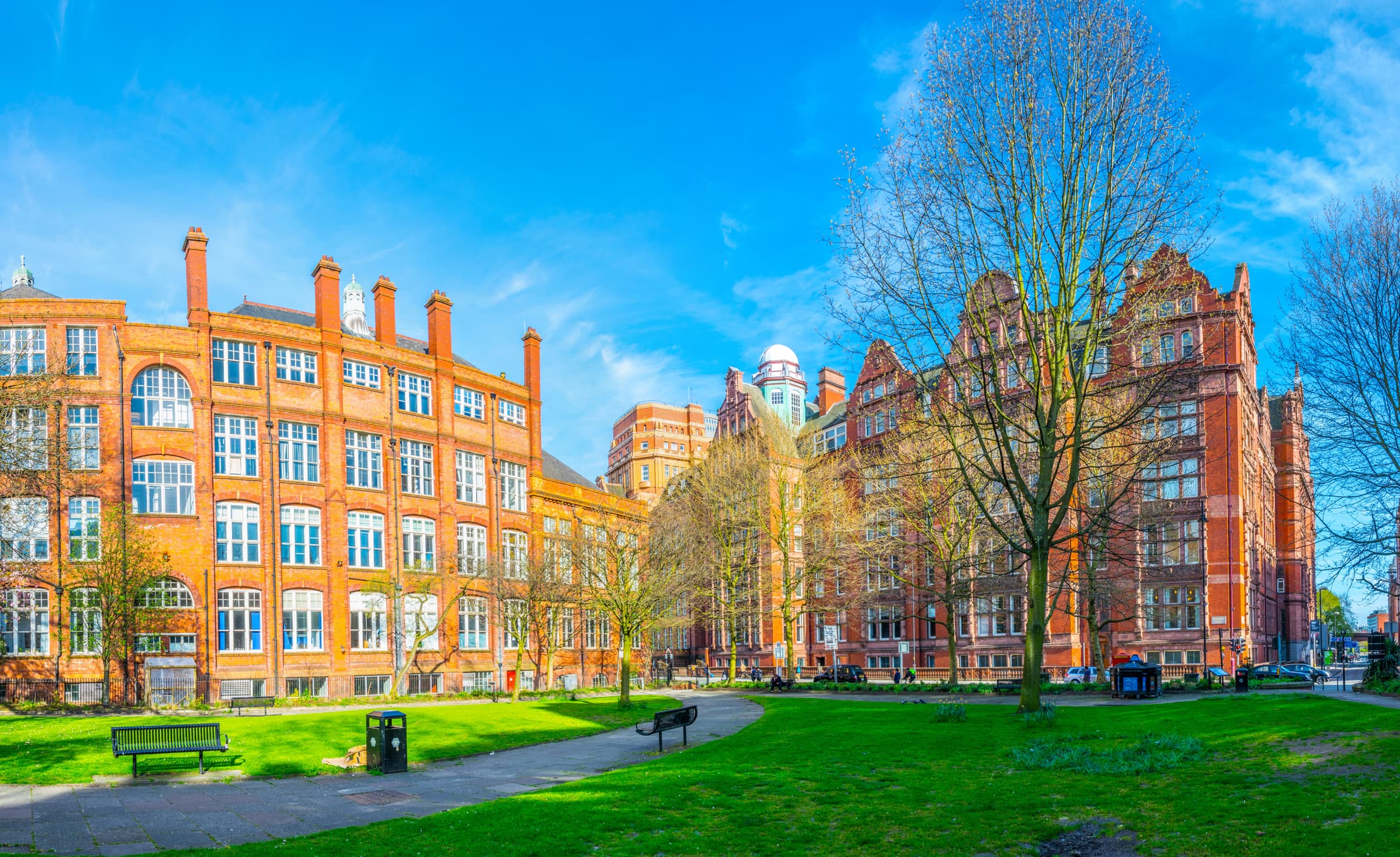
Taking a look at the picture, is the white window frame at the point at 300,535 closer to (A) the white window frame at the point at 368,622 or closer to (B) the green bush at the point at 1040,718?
(A) the white window frame at the point at 368,622

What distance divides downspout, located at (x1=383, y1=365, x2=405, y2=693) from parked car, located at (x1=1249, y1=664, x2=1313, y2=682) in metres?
43.2

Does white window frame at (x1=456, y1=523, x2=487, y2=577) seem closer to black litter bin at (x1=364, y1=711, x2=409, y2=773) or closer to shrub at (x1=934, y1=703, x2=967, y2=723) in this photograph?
black litter bin at (x1=364, y1=711, x2=409, y2=773)

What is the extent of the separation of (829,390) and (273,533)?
5667cm

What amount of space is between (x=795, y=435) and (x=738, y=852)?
52668 mm

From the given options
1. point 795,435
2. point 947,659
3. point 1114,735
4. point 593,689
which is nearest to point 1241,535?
point 947,659

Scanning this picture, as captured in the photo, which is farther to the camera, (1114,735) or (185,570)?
(185,570)

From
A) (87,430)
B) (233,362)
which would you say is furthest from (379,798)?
(233,362)

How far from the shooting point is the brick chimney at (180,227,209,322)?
49094mm

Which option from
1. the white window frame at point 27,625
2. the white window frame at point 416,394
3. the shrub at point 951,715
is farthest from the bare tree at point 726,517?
the white window frame at point 27,625

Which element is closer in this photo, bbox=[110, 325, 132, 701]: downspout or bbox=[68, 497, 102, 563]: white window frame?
bbox=[68, 497, 102, 563]: white window frame

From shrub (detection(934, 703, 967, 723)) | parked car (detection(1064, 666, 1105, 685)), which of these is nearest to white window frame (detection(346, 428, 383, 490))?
parked car (detection(1064, 666, 1105, 685))

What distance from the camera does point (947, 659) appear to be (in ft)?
223

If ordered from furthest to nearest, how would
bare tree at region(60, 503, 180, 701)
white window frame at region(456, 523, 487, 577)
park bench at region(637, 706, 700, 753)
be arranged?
1. white window frame at region(456, 523, 487, 577)
2. bare tree at region(60, 503, 180, 701)
3. park bench at region(637, 706, 700, 753)

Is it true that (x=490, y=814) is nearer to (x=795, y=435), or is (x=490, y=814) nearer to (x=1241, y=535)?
(x=795, y=435)
